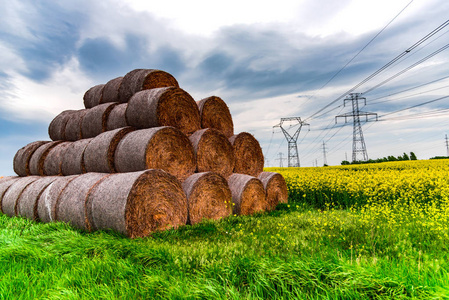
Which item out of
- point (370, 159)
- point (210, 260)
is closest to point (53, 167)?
point (210, 260)

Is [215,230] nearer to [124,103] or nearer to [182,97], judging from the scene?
[182,97]

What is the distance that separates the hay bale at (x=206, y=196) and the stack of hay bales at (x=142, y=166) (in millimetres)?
24

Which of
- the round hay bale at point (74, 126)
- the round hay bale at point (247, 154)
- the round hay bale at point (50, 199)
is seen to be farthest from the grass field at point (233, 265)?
the round hay bale at point (74, 126)

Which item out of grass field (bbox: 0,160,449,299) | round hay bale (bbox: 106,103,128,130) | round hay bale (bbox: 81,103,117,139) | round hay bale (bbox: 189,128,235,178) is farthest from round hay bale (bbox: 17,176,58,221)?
round hay bale (bbox: 189,128,235,178)

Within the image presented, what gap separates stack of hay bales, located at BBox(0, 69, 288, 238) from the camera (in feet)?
20.2

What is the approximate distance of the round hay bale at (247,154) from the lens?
9586 millimetres

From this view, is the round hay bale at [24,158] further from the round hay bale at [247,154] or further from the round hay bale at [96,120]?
the round hay bale at [247,154]

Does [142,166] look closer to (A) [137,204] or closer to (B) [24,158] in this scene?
(A) [137,204]

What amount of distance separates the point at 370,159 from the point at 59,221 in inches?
1655

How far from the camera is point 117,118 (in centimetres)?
848

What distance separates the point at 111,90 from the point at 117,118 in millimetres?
1592

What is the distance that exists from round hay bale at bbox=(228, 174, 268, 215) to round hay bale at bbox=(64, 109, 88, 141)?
16.6ft

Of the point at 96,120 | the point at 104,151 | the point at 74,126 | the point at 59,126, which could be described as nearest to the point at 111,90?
the point at 96,120

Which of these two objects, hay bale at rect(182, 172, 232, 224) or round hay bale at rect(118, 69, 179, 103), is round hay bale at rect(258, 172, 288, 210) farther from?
round hay bale at rect(118, 69, 179, 103)
